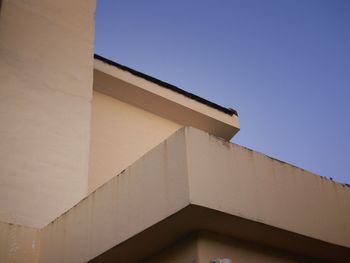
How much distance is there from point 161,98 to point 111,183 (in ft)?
16.4

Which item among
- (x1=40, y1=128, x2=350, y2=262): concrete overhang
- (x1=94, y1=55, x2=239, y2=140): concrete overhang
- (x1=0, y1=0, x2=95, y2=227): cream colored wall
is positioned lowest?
(x1=40, y1=128, x2=350, y2=262): concrete overhang

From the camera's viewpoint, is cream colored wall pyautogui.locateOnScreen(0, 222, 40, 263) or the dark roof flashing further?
the dark roof flashing

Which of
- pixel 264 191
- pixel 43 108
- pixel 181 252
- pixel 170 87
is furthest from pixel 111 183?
pixel 170 87

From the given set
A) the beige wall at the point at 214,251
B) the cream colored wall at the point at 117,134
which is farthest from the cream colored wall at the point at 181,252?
the cream colored wall at the point at 117,134

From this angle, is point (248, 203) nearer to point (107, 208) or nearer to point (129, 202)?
point (129, 202)

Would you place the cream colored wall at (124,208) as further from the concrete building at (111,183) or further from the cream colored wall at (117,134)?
the cream colored wall at (117,134)

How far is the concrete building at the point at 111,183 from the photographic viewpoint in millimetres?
4488

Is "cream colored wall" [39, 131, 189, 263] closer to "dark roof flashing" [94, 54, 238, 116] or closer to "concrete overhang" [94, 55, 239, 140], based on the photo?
"concrete overhang" [94, 55, 239, 140]

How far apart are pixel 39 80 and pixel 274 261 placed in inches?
173

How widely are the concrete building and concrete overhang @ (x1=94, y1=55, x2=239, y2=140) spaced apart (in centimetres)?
5

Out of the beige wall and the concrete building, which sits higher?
the concrete building

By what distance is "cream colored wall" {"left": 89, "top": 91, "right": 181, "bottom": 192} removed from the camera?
29.2 ft

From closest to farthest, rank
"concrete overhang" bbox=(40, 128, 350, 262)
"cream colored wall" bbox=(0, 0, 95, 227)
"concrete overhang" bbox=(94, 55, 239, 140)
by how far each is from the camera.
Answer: "concrete overhang" bbox=(40, 128, 350, 262) < "cream colored wall" bbox=(0, 0, 95, 227) < "concrete overhang" bbox=(94, 55, 239, 140)

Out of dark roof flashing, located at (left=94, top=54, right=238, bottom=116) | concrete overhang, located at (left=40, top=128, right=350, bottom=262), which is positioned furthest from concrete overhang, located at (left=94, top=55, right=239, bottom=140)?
concrete overhang, located at (left=40, top=128, right=350, bottom=262)
